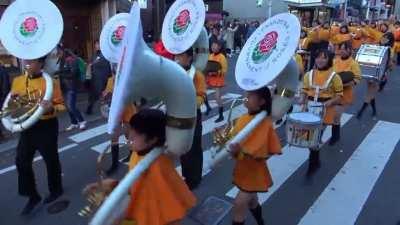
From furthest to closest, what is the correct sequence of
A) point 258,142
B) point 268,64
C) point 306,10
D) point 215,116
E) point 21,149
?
point 306,10, point 215,116, point 21,149, point 258,142, point 268,64

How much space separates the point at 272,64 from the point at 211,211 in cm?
210

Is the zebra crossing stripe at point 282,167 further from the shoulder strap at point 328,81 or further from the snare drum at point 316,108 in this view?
the shoulder strap at point 328,81

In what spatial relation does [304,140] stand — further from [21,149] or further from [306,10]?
[306,10]

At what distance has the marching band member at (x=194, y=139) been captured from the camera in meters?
4.55

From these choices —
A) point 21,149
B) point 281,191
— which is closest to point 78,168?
point 21,149

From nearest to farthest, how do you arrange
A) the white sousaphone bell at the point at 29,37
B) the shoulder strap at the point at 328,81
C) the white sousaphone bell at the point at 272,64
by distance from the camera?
the white sousaphone bell at the point at 272,64
the white sousaphone bell at the point at 29,37
the shoulder strap at the point at 328,81

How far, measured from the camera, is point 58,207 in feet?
15.3

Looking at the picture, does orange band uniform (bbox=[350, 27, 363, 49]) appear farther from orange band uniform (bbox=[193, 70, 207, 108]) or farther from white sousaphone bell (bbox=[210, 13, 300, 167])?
white sousaphone bell (bbox=[210, 13, 300, 167])

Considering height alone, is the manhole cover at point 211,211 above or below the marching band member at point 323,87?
below

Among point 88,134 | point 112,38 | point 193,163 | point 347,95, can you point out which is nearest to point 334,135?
point 347,95

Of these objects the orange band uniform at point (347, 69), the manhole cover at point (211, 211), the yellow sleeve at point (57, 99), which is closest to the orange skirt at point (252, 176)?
the manhole cover at point (211, 211)

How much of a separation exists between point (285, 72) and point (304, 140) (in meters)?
1.49

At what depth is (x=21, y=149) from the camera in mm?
4273

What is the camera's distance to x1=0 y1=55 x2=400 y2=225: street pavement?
4434mm
